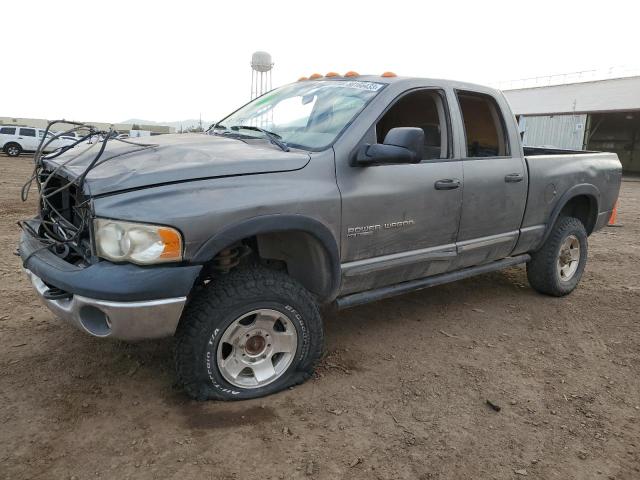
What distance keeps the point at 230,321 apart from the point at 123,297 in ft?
1.89

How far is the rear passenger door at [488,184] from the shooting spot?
12.4 feet

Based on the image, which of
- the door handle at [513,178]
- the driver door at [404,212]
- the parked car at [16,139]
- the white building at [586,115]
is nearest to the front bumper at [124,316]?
the driver door at [404,212]

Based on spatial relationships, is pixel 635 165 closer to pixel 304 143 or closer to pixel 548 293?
pixel 548 293

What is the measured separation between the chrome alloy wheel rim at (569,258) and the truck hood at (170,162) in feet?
10.3

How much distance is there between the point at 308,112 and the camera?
354 centimetres

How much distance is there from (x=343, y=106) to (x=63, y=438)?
2.51 m

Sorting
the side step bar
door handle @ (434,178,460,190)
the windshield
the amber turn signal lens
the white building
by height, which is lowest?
the side step bar

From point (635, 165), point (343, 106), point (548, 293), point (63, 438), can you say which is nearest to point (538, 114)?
point (635, 165)

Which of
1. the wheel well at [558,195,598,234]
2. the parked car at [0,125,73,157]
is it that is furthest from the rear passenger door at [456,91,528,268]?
the parked car at [0,125,73,157]

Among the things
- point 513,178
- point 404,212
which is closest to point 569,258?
point 513,178

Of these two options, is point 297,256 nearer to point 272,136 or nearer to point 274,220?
point 274,220

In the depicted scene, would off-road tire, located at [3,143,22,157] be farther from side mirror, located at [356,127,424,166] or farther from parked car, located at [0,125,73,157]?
side mirror, located at [356,127,424,166]

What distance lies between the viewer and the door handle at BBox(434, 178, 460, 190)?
3490mm

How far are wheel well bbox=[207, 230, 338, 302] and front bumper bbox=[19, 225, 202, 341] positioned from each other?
0.48m
